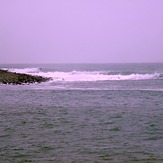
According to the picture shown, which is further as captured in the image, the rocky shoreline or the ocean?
the rocky shoreline

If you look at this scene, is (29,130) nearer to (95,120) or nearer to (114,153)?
(95,120)

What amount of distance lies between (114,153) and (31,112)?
7.26 meters

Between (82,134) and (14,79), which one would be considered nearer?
(82,134)

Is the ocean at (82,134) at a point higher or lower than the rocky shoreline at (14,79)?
lower

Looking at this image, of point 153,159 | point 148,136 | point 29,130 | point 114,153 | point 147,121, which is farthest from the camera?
point 147,121

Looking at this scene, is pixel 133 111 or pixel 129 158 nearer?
pixel 129 158

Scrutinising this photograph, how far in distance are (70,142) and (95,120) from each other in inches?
137

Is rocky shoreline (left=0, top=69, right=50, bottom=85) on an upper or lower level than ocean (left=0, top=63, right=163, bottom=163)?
upper

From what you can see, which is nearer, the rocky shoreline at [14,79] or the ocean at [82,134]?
the ocean at [82,134]

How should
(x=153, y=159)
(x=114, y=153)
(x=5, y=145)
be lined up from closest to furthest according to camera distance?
(x=153, y=159) → (x=114, y=153) → (x=5, y=145)

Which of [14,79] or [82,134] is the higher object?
[14,79]

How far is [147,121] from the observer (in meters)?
12.0

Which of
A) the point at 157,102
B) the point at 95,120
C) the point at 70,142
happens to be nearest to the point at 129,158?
the point at 70,142

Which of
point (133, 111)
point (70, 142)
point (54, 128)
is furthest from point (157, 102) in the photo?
point (70, 142)
